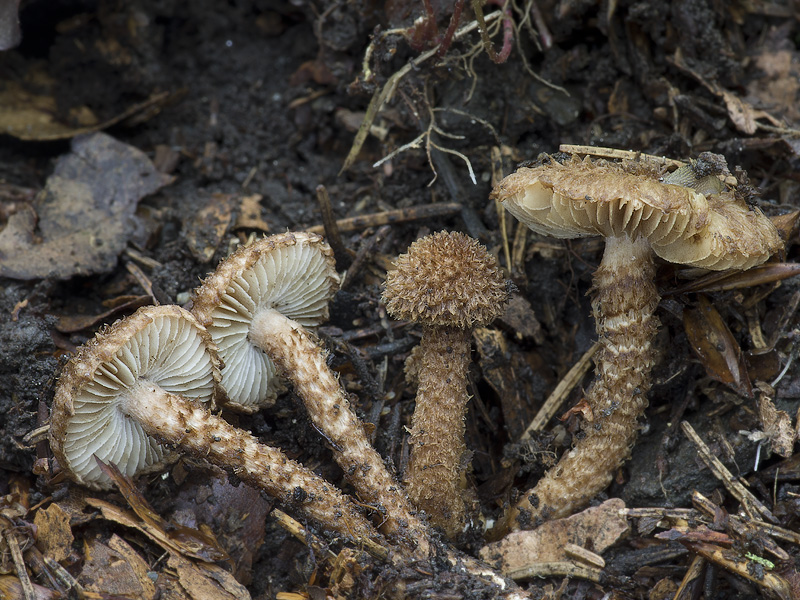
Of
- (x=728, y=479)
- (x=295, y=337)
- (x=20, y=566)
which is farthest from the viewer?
(x=295, y=337)

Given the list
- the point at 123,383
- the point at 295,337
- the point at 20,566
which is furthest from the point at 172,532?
the point at 295,337

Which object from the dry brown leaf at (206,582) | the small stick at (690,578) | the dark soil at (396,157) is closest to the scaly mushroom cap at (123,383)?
the dark soil at (396,157)

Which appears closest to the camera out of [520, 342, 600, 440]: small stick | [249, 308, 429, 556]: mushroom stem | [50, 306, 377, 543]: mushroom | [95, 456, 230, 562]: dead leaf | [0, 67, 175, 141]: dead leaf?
[50, 306, 377, 543]: mushroom

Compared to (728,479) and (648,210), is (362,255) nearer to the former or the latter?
(648,210)

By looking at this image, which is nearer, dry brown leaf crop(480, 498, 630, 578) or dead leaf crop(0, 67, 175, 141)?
dry brown leaf crop(480, 498, 630, 578)

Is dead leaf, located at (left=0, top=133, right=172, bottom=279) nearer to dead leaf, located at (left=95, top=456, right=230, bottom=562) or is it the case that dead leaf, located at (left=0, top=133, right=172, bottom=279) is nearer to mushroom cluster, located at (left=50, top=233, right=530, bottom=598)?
mushroom cluster, located at (left=50, top=233, right=530, bottom=598)

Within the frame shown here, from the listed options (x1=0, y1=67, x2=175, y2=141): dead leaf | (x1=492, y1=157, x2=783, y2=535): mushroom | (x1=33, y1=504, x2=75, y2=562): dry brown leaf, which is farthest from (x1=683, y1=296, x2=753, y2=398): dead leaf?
(x1=0, y1=67, x2=175, y2=141): dead leaf
